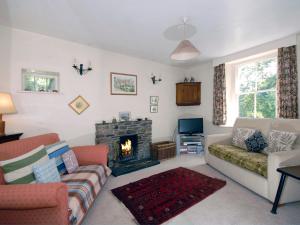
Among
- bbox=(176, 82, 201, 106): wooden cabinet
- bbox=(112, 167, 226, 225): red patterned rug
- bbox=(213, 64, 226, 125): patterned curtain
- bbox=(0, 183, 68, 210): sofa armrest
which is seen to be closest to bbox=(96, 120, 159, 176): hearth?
bbox=(112, 167, 226, 225): red patterned rug

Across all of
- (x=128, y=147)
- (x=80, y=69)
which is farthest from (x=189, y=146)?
(x=80, y=69)

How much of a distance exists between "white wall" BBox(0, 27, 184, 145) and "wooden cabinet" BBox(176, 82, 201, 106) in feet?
2.56

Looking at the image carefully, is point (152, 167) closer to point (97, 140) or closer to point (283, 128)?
point (97, 140)

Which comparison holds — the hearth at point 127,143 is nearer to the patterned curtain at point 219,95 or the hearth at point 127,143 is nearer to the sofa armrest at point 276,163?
the patterned curtain at point 219,95

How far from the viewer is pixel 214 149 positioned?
3.18m

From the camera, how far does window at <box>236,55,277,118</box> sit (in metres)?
3.41

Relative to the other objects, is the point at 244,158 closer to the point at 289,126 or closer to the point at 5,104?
the point at 289,126

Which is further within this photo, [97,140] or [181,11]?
[97,140]

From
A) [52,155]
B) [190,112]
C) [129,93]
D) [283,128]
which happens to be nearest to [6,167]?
[52,155]

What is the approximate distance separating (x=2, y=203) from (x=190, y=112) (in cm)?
445

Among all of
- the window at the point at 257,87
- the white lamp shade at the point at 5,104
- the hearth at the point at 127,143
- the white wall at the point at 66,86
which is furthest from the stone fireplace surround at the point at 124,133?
the window at the point at 257,87

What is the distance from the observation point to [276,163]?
6.50ft

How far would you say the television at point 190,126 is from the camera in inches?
175

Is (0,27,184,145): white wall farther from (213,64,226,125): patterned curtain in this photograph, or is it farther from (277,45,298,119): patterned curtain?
(277,45,298,119): patterned curtain
